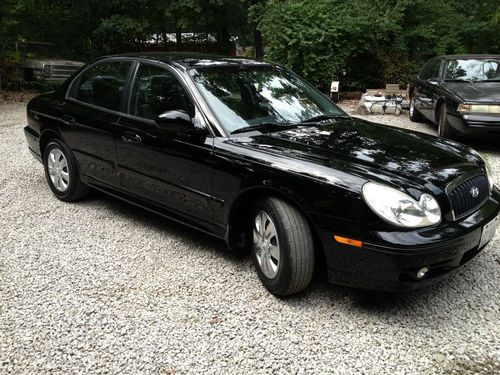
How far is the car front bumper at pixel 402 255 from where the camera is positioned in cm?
269

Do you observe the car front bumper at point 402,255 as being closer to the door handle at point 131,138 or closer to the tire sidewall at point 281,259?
the tire sidewall at point 281,259

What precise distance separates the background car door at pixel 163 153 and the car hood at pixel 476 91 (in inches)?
202

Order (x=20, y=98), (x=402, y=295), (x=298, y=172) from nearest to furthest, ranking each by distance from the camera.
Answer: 1. (x=298, y=172)
2. (x=402, y=295)
3. (x=20, y=98)

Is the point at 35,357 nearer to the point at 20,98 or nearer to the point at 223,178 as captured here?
the point at 223,178

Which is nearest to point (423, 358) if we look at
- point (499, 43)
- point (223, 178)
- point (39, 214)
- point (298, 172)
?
point (298, 172)

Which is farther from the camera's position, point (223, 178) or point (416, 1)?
point (416, 1)

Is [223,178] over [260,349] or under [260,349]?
over

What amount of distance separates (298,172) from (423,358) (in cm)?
125

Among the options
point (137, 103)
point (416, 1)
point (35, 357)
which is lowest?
point (35, 357)

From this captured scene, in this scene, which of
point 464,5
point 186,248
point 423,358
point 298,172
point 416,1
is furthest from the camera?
point 464,5

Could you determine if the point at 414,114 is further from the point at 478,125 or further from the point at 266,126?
the point at 266,126

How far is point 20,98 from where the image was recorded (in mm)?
14672

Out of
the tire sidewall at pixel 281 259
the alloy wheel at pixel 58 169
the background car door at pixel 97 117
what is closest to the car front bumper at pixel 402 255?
the tire sidewall at pixel 281 259

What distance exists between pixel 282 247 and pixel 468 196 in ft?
4.00
